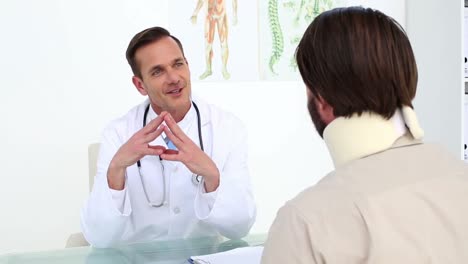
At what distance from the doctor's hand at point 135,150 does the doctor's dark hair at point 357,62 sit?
86 cm

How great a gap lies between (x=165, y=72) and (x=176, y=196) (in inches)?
16.1

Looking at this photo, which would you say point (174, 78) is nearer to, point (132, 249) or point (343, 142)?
point (132, 249)

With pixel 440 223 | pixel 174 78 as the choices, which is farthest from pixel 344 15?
pixel 174 78

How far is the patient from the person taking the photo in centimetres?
86

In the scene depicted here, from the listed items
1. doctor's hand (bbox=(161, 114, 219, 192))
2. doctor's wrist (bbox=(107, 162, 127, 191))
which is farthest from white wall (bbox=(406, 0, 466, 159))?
doctor's wrist (bbox=(107, 162, 127, 191))

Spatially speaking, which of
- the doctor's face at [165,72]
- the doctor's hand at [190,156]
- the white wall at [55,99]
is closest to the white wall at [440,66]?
the white wall at [55,99]

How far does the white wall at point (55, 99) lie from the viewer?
278 cm

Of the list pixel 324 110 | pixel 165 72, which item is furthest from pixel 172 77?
pixel 324 110

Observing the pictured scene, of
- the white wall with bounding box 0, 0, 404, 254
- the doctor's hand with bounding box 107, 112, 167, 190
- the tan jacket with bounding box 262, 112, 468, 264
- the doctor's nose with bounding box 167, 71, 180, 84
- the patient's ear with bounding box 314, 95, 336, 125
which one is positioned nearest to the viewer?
the tan jacket with bounding box 262, 112, 468, 264

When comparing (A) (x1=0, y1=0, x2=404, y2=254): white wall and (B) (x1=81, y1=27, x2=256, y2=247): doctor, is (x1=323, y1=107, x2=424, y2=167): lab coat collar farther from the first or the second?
(A) (x1=0, y1=0, x2=404, y2=254): white wall

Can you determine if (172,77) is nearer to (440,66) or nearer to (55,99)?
(55,99)

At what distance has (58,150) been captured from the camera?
9.49 ft

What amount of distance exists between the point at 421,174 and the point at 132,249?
0.94 metres

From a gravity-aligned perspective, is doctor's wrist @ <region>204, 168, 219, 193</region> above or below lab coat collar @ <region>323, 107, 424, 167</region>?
below
